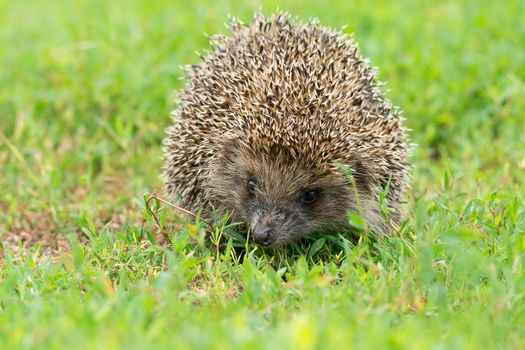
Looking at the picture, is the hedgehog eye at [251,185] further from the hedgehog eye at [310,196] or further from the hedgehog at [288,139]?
the hedgehog eye at [310,196]

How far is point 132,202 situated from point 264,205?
63.2 inches

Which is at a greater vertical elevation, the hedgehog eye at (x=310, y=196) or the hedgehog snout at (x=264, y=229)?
the hedgehog eye at (x=310, y=196)

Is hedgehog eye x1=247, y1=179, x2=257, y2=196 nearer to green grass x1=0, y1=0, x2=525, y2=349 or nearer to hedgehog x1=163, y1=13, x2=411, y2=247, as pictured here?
hedgehog x1=163, y1=13, x2=411, y2=247

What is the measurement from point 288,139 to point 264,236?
564 millimetres

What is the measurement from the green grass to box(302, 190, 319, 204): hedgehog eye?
303 mm

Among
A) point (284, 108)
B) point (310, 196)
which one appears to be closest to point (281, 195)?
point (310, 196)

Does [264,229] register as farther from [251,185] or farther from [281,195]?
[251,185]

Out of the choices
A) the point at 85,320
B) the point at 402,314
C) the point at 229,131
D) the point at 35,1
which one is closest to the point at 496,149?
the point at 229,131

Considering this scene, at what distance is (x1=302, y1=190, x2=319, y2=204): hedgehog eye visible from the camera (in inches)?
209

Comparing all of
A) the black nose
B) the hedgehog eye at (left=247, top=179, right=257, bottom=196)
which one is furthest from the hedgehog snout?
the hedgehog eye at (left=247, top=179, right=257, bottom=196)

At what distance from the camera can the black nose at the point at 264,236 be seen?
16.3 ft

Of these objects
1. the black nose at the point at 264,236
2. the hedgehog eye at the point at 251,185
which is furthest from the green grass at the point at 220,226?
the hedgehog eye at the point at 251,185

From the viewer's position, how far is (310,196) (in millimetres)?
5320

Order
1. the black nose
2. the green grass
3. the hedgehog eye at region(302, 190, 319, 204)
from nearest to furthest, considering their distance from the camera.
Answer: the green grass → the black nose → the hedgehog eye at region(302, 190, 319, 204)
